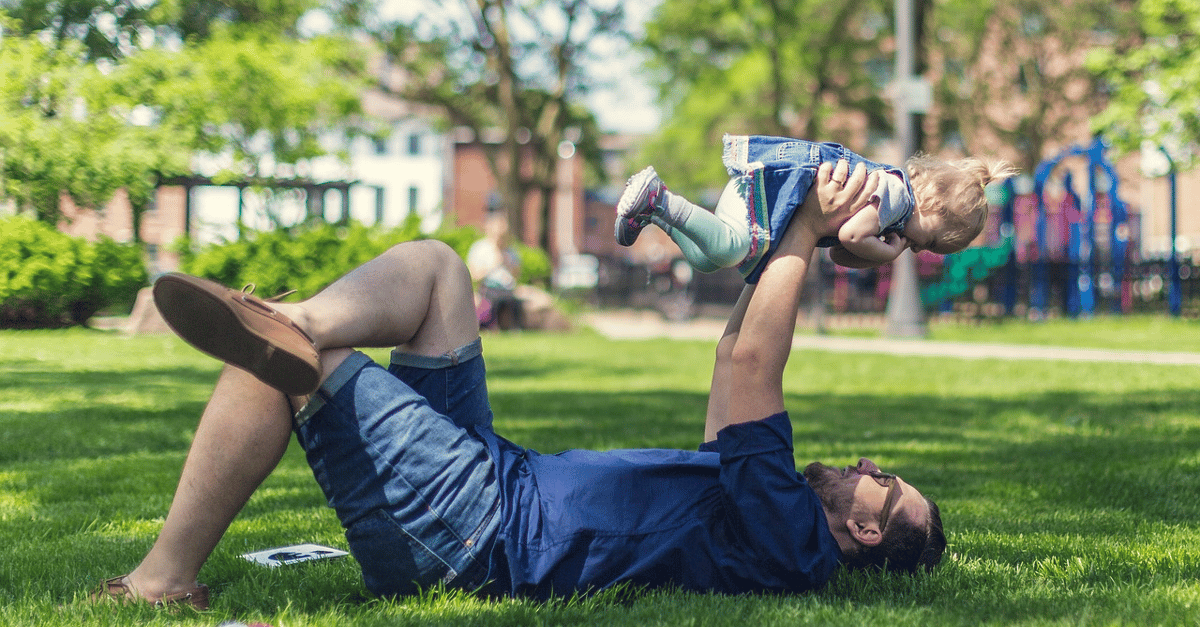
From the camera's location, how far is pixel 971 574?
3242 millimetres

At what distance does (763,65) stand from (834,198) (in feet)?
119

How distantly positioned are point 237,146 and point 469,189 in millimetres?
46675

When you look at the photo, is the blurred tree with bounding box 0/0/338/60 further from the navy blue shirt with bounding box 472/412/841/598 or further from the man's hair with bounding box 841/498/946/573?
the man's hair with bounding box 841/498/946/573

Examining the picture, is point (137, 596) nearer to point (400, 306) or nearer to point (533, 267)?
point (400, 306)

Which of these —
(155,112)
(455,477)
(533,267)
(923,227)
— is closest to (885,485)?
(923,227)

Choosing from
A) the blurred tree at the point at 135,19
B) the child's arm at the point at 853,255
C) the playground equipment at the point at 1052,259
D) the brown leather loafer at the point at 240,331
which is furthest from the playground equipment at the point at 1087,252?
the brown leather loafer at the point at 240,331

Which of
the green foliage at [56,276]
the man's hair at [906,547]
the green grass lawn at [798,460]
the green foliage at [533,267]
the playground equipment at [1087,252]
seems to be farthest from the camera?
the green foliage at [533,267]

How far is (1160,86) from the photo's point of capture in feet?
59.7

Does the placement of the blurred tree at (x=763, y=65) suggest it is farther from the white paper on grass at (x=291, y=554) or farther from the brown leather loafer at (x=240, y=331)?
the brown leather loafer at (x=240, y=331)

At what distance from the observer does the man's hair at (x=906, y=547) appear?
9.64 ft

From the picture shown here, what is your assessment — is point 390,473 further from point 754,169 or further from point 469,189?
point 469,189

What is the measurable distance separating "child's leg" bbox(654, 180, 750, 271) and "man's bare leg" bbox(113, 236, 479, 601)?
0.58m

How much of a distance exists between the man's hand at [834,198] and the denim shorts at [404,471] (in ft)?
3.22

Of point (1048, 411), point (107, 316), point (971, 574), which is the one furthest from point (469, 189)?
point (971, 574)
